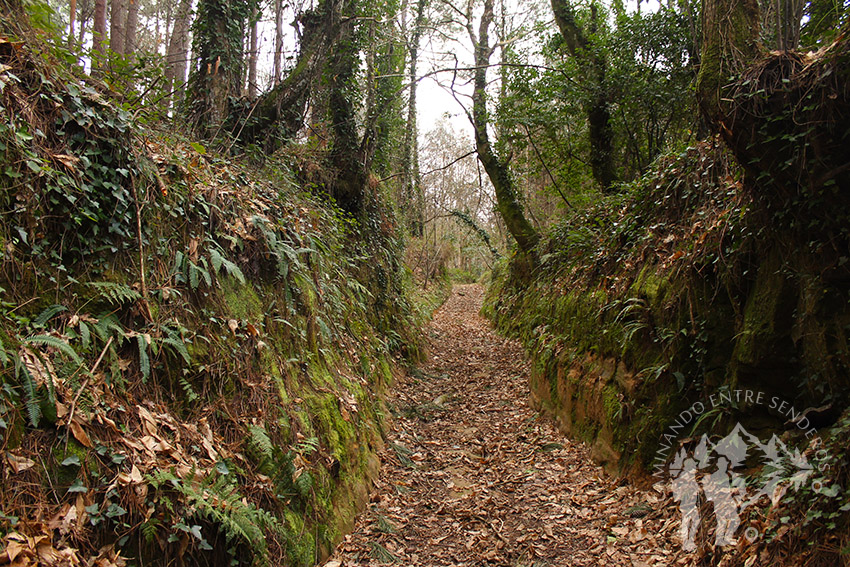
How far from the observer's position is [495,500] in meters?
5.18

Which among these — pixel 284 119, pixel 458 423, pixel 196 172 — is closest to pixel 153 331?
pixel 196 172

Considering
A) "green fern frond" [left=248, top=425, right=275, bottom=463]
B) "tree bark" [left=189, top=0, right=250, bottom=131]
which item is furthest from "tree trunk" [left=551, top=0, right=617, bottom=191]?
"green fern frond" [left=248, top=425, right=275, bottom=463]

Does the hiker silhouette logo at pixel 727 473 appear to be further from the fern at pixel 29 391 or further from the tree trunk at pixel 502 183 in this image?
the tree trunk at pixel 502 183

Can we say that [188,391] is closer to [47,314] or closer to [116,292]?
[116,292]

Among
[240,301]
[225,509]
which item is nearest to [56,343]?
[225,509]

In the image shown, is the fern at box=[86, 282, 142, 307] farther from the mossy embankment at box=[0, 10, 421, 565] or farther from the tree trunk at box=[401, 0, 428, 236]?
the tree trunk at box=[401, 0, 428, 236]

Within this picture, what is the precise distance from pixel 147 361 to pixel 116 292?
24.6 inches

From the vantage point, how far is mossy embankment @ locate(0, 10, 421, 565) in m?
2.67

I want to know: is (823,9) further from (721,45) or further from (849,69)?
(849,69)

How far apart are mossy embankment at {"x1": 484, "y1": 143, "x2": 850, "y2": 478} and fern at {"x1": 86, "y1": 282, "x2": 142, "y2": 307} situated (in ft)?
17.0

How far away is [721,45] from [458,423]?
6130 millimetres

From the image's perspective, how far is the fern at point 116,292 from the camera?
11.4 ft

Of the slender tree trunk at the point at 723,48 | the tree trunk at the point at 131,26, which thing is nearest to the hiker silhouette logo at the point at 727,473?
the slender tree trunk at the point at 723,48

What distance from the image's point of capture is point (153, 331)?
145 inches
